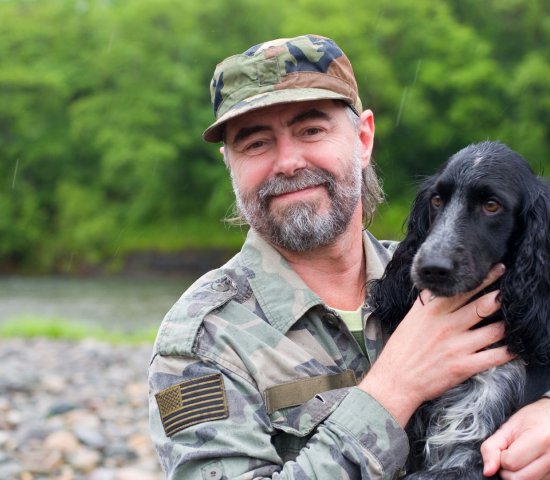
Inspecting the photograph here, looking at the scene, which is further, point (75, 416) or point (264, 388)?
point (75, 416)

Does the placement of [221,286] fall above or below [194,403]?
above

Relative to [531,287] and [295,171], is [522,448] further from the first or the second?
[295,171]

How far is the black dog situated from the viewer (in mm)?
2977

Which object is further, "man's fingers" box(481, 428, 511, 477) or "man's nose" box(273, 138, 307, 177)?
"man's nose" box(273, 138, 307, 177)

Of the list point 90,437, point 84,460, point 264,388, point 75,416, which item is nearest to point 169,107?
point 75,416

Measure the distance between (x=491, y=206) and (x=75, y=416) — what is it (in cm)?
728

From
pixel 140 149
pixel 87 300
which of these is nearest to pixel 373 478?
pixel 87 300

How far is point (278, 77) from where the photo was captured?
3207 mm

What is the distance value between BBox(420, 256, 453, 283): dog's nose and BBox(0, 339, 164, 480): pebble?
15.9 ft

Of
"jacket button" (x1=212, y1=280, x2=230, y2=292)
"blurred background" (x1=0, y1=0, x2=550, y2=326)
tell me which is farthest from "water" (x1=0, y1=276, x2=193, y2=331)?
"jacket button" (x1=212, y1=280, x2=230, y2=292)

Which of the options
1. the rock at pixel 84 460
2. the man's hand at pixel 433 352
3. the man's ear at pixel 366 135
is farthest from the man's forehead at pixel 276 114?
the rock at pixel 84 460

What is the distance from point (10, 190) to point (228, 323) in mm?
49780

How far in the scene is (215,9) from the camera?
148ft

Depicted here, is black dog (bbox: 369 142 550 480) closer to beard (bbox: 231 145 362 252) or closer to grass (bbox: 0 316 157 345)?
beard (bbox: 231 145 362 252)
